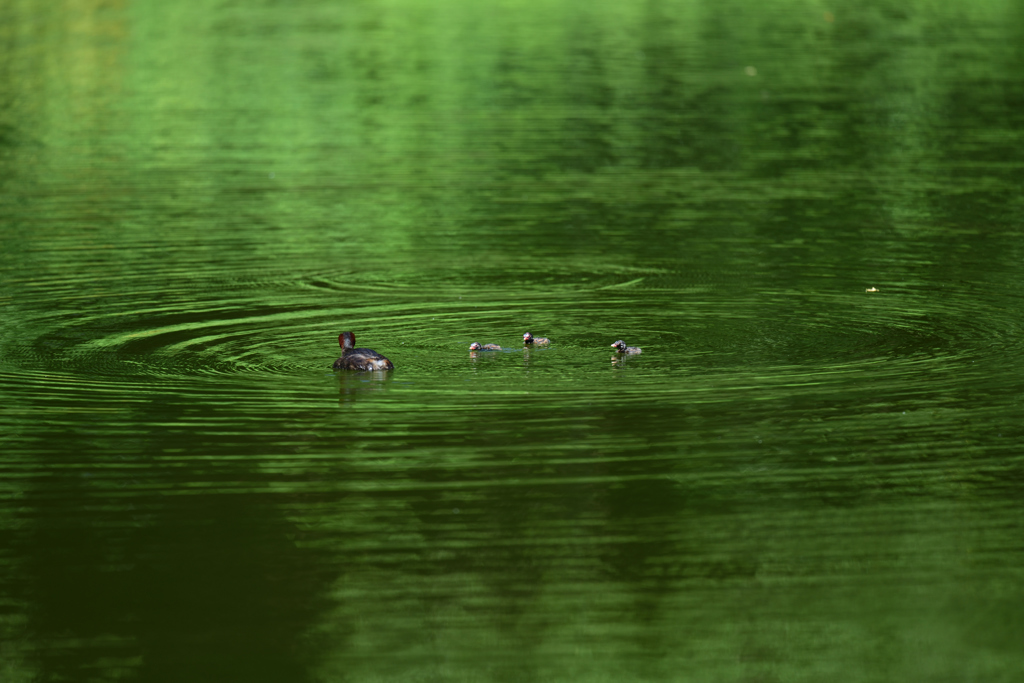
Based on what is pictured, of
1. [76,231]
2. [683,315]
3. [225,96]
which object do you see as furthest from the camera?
[225,96]

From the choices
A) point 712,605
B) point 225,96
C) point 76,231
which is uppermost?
point 225,96

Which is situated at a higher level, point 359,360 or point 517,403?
point 359,360

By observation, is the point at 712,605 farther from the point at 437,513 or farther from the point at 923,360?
the point at 923,360

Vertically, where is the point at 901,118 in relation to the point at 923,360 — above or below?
above

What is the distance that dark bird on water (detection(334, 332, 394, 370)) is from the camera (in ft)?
43.0

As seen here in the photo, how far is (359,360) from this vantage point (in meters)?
13.1

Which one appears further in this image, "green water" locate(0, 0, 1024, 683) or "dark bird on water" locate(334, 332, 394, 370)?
"dark bird on water" locate(334, 332, 394, 370)

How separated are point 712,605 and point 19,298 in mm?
10401

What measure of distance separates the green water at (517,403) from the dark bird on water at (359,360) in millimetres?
230

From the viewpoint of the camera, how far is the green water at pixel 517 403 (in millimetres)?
8398

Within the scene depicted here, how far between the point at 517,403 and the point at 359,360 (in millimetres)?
1540

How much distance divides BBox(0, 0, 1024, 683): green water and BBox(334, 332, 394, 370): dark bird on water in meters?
0.23

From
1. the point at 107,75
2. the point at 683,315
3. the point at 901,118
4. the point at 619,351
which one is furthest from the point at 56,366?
the point at 107,75

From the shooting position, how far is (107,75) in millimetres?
39906
